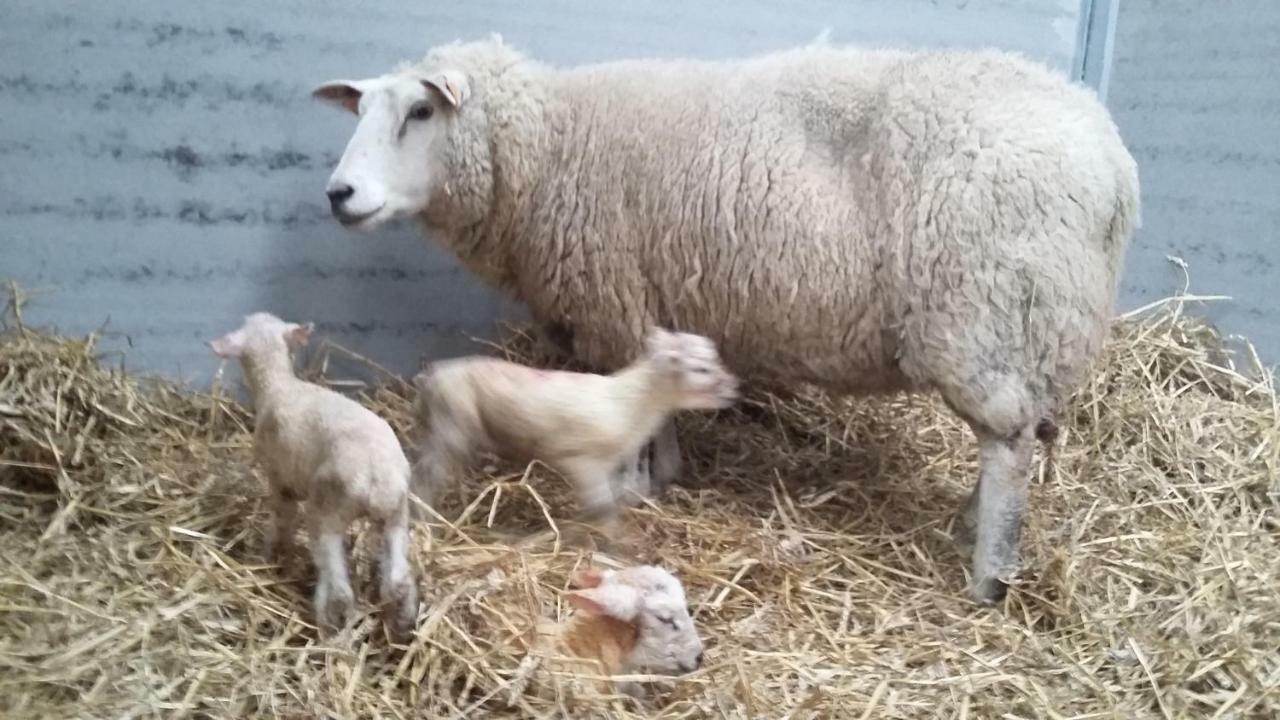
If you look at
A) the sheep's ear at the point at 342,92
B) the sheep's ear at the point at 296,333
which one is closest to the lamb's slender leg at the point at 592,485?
the sheep's ear at the point at 296,333

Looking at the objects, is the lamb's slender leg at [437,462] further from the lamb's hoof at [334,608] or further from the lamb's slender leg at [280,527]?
the lamb's hoof at [334,608]

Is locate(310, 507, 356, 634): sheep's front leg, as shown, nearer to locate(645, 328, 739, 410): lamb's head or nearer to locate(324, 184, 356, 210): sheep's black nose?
locate(645, 328, 739, 410): lamb's head

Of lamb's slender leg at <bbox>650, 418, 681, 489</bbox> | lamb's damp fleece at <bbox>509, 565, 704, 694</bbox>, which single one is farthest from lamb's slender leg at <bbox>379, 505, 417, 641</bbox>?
lamb's slender leg at <bbox>650, 418, 681, 489</bbox>

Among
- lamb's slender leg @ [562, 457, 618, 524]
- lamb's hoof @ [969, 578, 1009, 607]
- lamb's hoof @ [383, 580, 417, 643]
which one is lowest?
lamb's hoof @ [969, 578, 1009, 607]

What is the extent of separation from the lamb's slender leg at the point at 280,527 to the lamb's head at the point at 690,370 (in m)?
0.90

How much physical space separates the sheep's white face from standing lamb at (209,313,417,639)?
1.79 feet

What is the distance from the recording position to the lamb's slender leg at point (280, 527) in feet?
7.36

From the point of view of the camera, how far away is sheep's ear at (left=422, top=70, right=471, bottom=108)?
2.68 metres

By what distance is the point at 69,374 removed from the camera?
2.83 m

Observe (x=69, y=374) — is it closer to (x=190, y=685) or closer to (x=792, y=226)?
(x=190, y=685)

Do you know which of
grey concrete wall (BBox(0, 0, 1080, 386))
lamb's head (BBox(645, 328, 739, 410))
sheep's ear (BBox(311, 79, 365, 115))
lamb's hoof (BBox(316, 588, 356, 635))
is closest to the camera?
lamb's hoof (BBox(316, 588, 356, 635))

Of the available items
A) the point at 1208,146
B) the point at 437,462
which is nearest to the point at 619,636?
the point at 437,462

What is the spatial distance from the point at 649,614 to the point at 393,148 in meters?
1.51

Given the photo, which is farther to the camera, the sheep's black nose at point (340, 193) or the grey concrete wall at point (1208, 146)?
the grey concrete wall at point (1208, 146)
